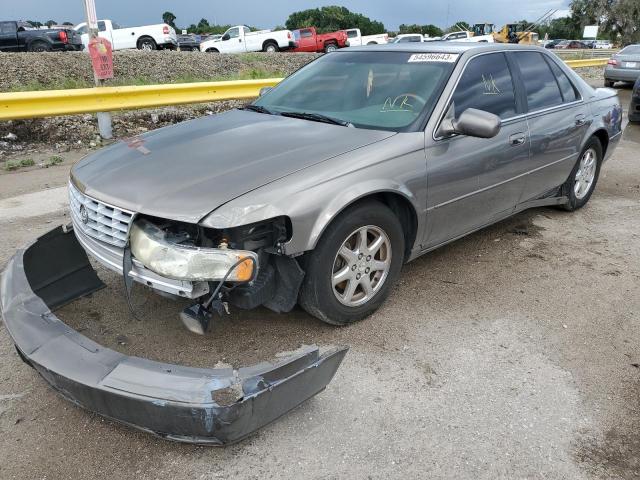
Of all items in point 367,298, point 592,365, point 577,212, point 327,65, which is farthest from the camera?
point 577,212

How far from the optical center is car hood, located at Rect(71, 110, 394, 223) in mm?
2652

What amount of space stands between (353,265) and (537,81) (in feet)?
8.14

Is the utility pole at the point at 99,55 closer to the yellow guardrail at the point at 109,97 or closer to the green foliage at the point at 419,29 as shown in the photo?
the yellow guardrail at the point at 109,97

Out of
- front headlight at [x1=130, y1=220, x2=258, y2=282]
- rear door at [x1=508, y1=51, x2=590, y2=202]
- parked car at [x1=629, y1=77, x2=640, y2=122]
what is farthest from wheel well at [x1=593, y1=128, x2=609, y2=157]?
parked car at [x1=629, y1=77, x2=640, y2=122]

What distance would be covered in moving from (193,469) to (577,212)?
4.57m

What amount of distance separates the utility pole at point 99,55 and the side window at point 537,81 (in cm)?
598

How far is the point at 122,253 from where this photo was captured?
2.74 m

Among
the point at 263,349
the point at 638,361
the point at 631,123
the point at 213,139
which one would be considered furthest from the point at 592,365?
the point at 631,123

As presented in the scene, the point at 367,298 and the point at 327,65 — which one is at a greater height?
the point at 327,65

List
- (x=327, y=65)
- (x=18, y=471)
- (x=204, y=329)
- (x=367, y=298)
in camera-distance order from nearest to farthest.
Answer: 1. (x=18, y=471)
2. (x=204, y=329)
3. (x=367, y=298)
4. (x=327, y=65)

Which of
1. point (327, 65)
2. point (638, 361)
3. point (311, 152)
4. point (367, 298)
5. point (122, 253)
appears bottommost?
point (638, 361)

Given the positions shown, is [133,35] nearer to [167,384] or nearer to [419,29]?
[167,384]

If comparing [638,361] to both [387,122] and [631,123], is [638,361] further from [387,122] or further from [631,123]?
[631,123]

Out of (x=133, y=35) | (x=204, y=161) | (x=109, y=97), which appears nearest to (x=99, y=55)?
(x=109, y=97)
